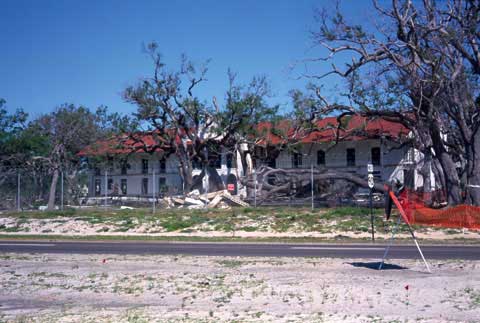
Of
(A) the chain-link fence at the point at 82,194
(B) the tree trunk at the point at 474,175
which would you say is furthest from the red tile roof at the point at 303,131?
(B) the tree trunk at the point at 474,175

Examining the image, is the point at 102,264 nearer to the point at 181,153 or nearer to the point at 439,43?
the point at 439,43

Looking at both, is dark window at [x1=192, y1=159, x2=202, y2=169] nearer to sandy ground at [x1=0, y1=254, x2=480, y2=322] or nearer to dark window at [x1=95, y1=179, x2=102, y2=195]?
dark window at [x1=95, y1=179, x2=102, y2=195]

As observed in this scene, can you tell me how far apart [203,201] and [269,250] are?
18.7 m

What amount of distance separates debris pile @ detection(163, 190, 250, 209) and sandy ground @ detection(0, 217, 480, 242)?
692cm

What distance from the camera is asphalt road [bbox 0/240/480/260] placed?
17.7 metres

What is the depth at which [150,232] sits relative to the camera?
94.9 feet

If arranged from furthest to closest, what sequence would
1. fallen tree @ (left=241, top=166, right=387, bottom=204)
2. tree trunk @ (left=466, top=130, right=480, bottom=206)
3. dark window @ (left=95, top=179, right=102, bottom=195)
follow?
dark window @ (left=95, top=179, right=102, bottom=195), fallen tree @ (left=241, top=166, right=387, bottom=204), tree trunk @ (left=466, top=130, right=480, bottom=206)

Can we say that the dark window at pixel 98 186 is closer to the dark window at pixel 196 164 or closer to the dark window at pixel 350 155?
the dark window at pixel 196 164

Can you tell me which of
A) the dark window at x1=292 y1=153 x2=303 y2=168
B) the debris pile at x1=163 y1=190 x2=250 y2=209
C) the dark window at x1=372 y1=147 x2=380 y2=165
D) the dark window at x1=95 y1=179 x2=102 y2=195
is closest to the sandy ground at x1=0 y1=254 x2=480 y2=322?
the debris pile at x1=163 y1=190 x2=250 y2=209

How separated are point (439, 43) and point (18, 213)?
2530 cm

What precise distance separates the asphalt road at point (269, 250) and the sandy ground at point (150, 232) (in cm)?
386

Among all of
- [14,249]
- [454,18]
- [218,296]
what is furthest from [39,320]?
[454,18]

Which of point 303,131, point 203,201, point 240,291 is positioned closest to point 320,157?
point 303,131

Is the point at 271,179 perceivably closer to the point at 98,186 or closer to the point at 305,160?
the point at 305,160
